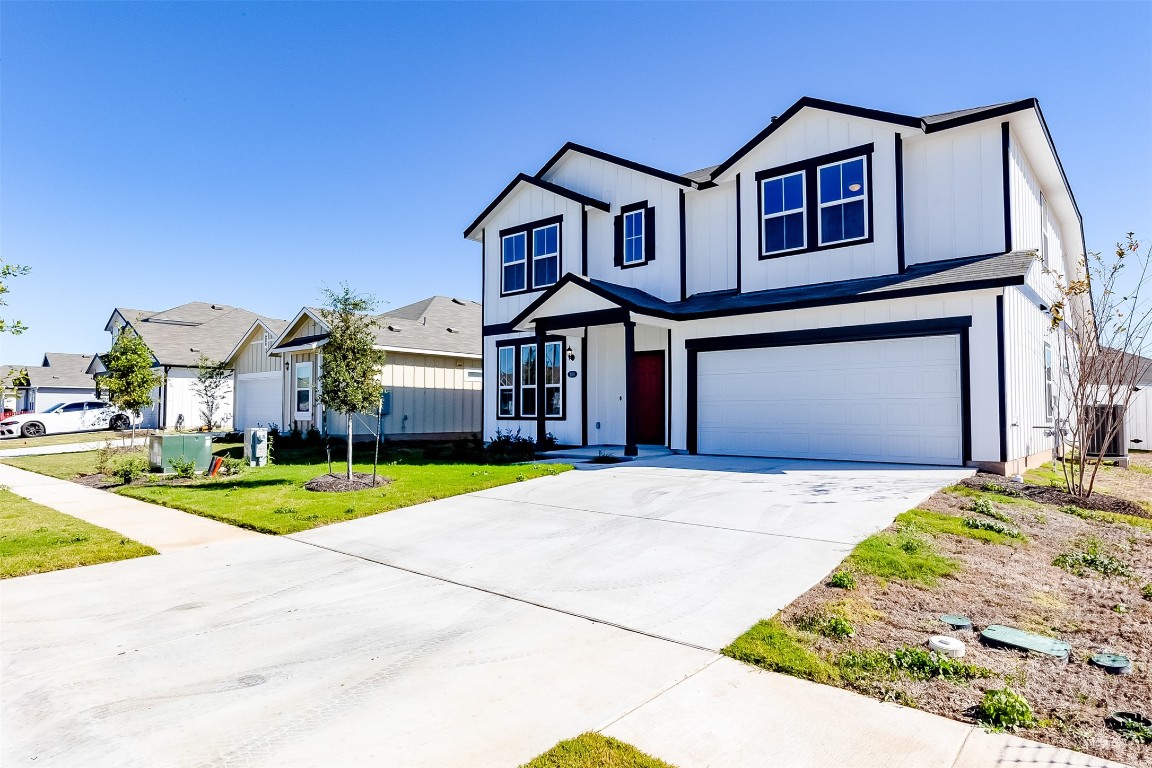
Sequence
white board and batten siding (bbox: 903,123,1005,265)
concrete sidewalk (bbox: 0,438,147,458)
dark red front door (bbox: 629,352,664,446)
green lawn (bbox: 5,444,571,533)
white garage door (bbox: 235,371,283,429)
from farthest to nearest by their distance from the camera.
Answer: white garage door (bbox: 235,371,283,429), concrete sidewalk (bbox: 0,438,147,458), dark red front door (bbox: 629,352,664,446), white board and batten siding (bbox: 903,123,1005,265), green lawn (bbox: 5,444,571,533)

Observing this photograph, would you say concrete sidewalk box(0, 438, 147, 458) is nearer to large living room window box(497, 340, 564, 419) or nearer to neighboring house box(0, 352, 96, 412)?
large living room window box(497, 340, 564, 419)

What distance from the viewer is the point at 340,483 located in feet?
35.6

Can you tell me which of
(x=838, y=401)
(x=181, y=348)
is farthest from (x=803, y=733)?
(x=181, y=348)

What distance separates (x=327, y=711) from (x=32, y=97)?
1586 cm

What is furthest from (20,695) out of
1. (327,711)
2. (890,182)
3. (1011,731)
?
(890,182)

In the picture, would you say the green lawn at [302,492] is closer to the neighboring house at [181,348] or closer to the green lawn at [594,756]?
the green lawn at [594,756]

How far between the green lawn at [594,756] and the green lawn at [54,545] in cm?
645

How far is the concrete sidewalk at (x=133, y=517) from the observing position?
7.80m

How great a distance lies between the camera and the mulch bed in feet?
26.9

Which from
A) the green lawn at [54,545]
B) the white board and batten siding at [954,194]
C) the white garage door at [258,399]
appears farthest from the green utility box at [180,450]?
the white board and batten siding at [954,194]

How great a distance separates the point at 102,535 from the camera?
7.93 m

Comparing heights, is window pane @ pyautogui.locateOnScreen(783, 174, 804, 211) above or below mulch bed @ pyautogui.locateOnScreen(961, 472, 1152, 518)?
above

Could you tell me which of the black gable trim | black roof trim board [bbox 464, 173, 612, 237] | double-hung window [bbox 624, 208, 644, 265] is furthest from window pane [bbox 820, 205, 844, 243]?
black roof trim board [bbox 464, 173, 612, 237]

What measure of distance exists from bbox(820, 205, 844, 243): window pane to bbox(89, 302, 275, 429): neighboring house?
22680 mm
